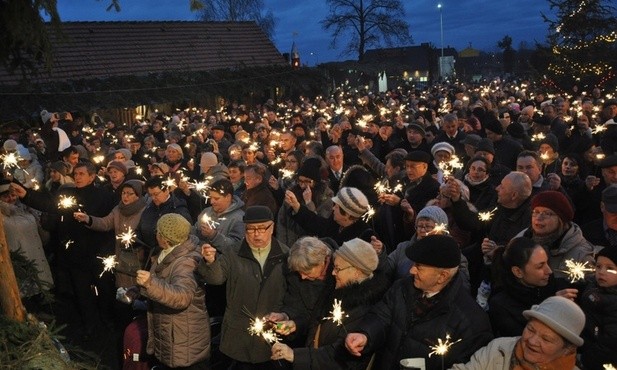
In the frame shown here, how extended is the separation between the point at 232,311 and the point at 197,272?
458 millimetres

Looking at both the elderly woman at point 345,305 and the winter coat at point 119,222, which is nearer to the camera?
the elderly woman at point 345,305

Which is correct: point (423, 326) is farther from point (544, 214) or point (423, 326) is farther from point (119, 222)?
point (119, 222)

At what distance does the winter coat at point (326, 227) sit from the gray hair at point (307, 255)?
46.9 inches

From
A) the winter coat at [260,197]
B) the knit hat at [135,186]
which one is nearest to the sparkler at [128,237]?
the knit hat at [135,186]

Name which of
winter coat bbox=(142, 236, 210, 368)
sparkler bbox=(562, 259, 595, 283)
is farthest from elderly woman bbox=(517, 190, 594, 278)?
winter coat bbox=(142, 236, 210, 368)

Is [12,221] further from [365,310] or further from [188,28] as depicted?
[188,28]

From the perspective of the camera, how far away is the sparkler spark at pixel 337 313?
12.0ft

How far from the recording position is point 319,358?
3.86 m

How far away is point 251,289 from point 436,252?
67.2 inches

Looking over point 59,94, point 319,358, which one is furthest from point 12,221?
point 59,94

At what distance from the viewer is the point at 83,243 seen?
704cm

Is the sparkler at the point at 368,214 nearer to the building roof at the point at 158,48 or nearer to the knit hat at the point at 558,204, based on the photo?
the knit hat at the point at 558,204

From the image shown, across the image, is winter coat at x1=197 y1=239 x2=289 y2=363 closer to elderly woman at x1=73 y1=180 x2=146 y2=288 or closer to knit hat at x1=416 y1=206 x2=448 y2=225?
knit hat at x1=416 y1=206 x2=448 y2=225

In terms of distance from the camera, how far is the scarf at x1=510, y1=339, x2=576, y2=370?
308 centimetres
